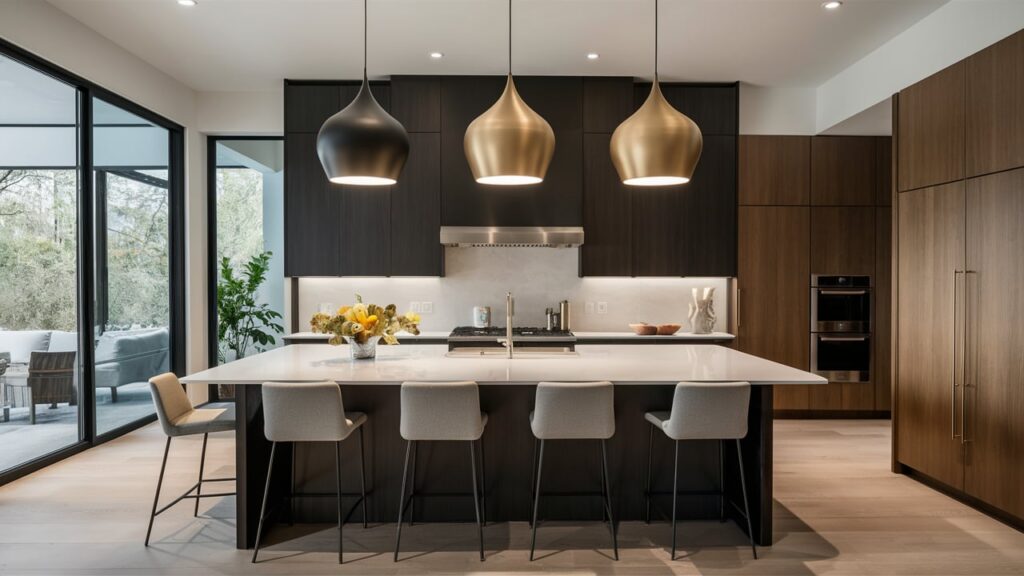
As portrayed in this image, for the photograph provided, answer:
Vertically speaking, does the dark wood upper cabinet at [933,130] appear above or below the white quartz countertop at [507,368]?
above

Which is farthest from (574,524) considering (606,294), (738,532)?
(606,294)

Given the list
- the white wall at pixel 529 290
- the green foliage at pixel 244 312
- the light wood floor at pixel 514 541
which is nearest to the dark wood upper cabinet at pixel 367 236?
the white wall at pixel 529 290

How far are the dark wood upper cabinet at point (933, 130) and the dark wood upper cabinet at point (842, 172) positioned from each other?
1.44 metres

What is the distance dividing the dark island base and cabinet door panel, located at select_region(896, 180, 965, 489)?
1.49 meters

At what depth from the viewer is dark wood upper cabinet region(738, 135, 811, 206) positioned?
559cm

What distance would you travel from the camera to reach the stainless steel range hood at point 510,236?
5211 millimetres

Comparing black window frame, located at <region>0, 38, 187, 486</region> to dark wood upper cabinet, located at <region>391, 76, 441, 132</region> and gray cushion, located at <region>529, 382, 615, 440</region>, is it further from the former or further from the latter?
gray cushion, located at <region>529, 382, 615, 440</region>

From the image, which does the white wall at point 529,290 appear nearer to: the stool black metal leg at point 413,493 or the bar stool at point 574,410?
the stool black metal leg at point 413,493

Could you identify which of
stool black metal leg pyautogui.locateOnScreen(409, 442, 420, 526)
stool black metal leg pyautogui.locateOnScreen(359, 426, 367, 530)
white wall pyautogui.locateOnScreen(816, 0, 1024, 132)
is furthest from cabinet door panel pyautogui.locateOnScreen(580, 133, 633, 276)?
stool black metal leg pyautogui.locateOnScreen(359, 426, 367, 530)

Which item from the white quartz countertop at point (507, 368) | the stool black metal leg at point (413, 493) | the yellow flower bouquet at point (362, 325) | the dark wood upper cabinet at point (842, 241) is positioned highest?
the dark wood upper cabinet at point (842, 241)

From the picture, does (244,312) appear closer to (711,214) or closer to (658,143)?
(711,214)

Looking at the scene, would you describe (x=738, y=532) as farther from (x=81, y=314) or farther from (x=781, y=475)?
(x=81, y=314)

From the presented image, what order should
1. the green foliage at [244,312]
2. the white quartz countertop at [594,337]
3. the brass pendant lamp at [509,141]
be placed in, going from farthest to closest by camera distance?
the green foliage at [244,312] → the white quartz countertop at [594,337] → the brass pendant lamp at [509,141]

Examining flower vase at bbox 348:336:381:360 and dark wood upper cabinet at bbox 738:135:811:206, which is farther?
dark wood upper cabinet at bbox 738:135:811:206
